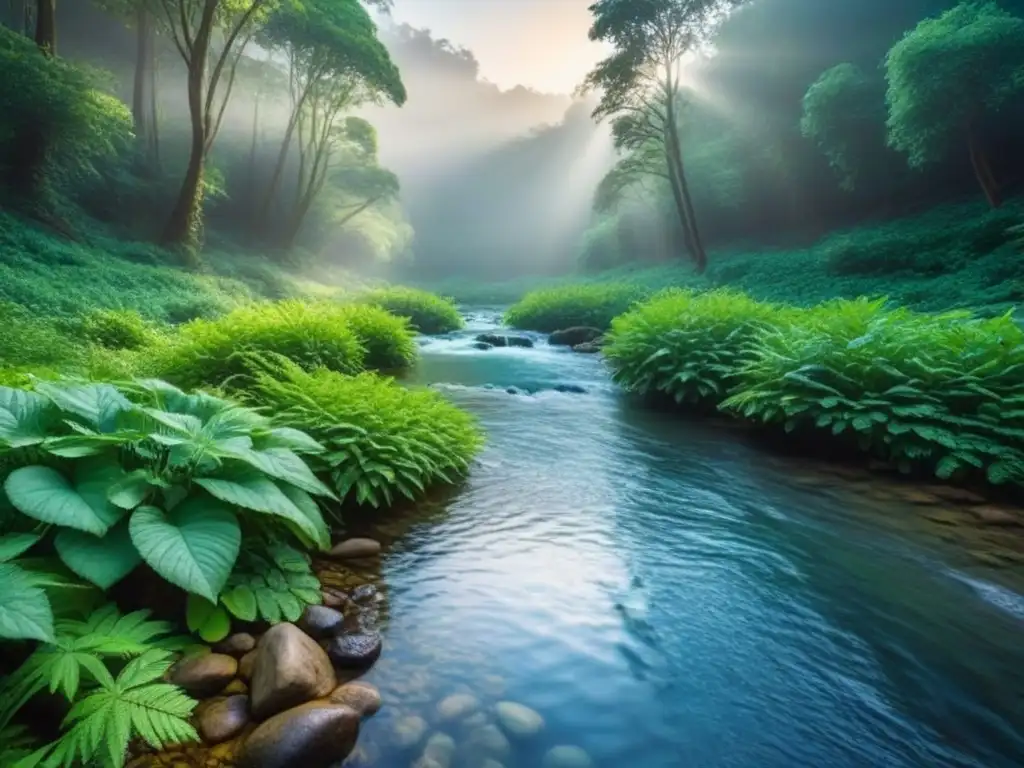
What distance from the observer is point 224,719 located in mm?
2021

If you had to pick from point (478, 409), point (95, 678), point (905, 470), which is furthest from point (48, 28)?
point (905, 470)

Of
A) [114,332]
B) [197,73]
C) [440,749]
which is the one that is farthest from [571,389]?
[197,73]

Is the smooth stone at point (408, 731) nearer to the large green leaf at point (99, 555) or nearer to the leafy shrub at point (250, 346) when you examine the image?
the large green leaf at point (99, 555)

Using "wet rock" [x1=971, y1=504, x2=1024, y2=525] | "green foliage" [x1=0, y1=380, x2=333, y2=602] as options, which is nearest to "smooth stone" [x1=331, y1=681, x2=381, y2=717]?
"green foliage" [x1=0, y1=380, x2=333, y2=602]

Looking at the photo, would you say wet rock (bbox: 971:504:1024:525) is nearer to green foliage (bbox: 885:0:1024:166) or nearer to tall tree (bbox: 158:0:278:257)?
green foliage (bbox: 885:0:1024:166)

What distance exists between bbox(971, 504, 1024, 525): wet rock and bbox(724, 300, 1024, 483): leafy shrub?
0.27 m

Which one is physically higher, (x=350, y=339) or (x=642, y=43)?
(x=642, y=43)

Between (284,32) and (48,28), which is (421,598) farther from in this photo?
(284,32)

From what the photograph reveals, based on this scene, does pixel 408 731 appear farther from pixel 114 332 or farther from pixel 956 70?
pixel 956 70

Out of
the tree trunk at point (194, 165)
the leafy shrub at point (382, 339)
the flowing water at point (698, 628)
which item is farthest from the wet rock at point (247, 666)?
the tree trunk at point (194, 165)

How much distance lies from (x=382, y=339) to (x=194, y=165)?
32.9 ft

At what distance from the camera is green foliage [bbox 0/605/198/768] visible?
1619 millimetres

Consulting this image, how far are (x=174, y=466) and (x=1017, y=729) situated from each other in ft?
12.1

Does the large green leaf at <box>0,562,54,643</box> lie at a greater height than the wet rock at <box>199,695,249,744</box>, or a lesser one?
greater
